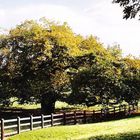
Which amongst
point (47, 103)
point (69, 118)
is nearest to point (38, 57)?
point (47, 103)

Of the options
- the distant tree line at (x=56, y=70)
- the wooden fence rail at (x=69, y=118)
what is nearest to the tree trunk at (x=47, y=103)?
the distant tree line at (x=56, y=70)

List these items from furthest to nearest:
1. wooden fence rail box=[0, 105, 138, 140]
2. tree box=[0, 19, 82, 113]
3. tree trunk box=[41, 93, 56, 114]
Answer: tree trunk box=[41, 93, 56, 114], tree box=[0, 19, 82, 113], wooden fence rail box=[0, 105, 138, 140]

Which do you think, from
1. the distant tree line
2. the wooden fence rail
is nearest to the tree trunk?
the distant tree line

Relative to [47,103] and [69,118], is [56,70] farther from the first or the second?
[69,118]

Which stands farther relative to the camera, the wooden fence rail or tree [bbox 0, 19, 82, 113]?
tree [bbox 0, 19, 82, 113]

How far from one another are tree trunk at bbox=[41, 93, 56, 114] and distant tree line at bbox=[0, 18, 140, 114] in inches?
7.7

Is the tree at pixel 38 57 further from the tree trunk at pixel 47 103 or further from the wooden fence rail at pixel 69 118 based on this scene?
the wooden fence rail at pixel 69 118

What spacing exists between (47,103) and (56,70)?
4.94 m

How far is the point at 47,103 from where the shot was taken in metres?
58.2

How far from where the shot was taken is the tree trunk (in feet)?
190

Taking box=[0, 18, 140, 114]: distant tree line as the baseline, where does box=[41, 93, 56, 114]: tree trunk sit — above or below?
below

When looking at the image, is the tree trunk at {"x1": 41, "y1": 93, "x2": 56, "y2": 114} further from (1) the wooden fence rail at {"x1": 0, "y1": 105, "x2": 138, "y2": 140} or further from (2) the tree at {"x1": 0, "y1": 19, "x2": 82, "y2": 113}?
(1) the wooden fence rail at {"x1": 0, "y1": 105, "x2": 138, "y2": 140}

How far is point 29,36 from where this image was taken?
54.2 m

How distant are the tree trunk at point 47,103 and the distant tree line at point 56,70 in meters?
0.20
